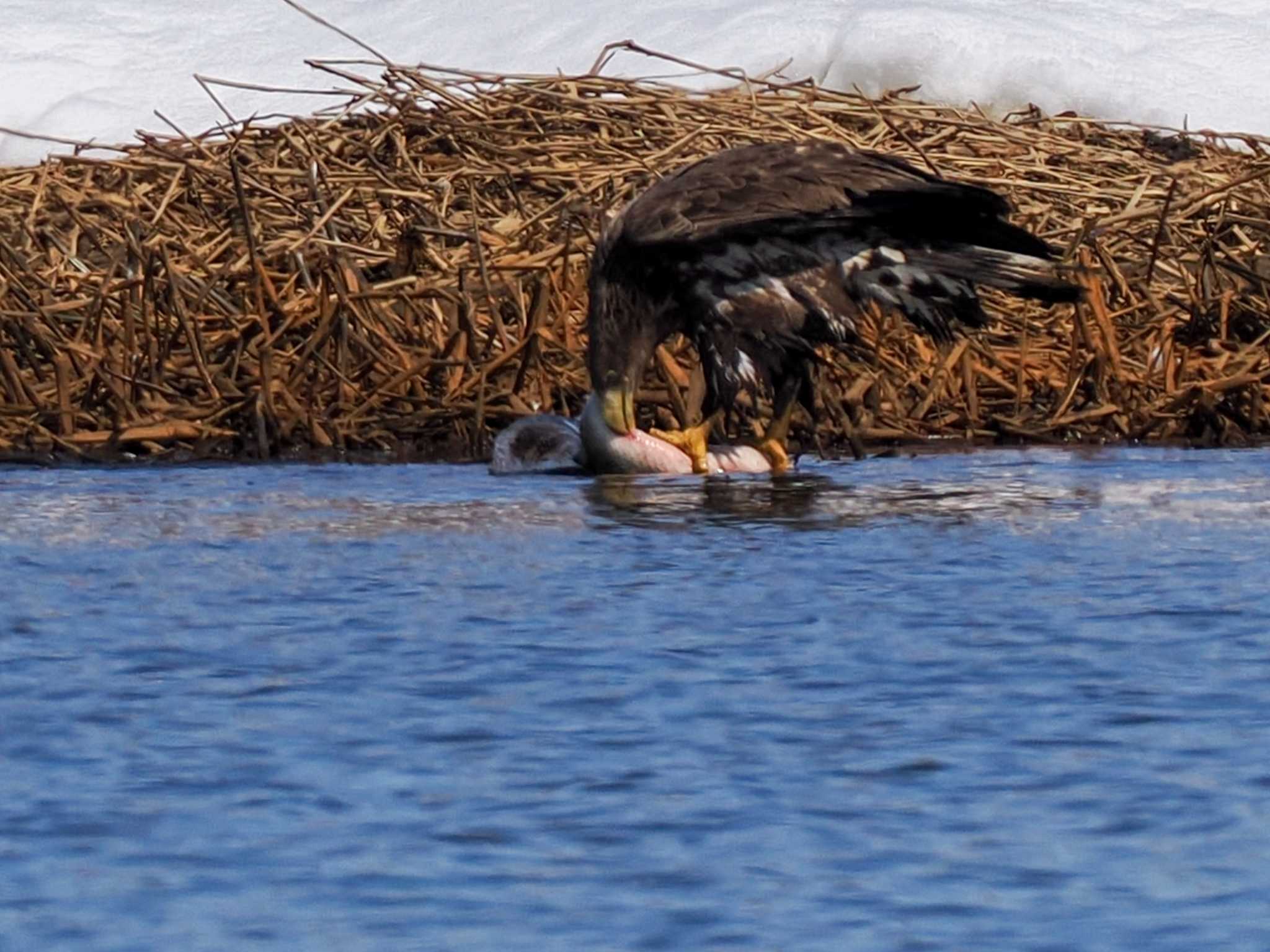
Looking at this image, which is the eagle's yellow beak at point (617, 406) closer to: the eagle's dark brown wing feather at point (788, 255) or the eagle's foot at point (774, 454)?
the eagle's dark brown wing feather at point (788, 255)

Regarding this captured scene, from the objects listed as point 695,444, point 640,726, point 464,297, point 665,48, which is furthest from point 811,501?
point 665,48

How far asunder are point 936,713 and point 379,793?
126 cm

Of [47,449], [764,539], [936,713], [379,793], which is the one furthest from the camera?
[47,449]

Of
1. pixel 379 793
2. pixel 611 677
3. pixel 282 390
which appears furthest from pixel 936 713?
pixel 282 390

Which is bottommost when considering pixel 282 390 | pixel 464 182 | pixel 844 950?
pixel 844 950

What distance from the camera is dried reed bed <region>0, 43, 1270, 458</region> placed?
11453 millimetres

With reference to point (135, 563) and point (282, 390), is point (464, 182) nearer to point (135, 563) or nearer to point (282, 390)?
point (282, 390)

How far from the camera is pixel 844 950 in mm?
4098

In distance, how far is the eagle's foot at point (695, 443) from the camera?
34.1 ft

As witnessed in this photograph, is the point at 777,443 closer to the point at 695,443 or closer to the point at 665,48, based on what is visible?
the point at 695,443

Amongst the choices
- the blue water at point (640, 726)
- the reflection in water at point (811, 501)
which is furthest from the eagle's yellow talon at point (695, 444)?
the blue water at point (640, 726)

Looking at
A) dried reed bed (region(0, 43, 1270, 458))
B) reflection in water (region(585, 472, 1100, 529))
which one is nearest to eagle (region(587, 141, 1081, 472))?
reflection in water (region(585, 472, 1100, 529))

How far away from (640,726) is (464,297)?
6162 mm

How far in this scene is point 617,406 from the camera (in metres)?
10.3
